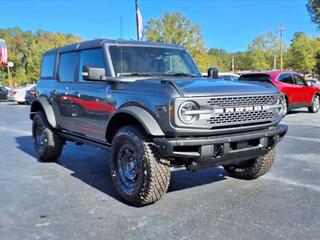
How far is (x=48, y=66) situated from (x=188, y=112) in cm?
421

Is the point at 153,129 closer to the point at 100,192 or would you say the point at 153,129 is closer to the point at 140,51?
the point at 100,192

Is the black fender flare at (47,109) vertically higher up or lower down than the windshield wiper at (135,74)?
lower down

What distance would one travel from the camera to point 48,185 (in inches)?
227

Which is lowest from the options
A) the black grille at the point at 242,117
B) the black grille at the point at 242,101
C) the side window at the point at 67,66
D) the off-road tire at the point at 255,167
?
the off-road tire at the point at 255,167

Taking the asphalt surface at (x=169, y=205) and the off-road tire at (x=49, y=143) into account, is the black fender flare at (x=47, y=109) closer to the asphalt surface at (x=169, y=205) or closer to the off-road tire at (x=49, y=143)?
the off-road tire at (x=49, y=143)

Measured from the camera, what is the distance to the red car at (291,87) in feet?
47.3

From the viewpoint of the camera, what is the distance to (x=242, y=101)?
4.60m

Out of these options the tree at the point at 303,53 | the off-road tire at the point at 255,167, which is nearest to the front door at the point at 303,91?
the off-road tire at the point at 255,167

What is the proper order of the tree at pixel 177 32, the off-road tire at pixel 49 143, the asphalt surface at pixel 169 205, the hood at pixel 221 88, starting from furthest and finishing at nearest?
the tree at pixel 177 32
the off-road tire at pixel 49 143
the hood at pixel 221 88
the asphalt surface at pixel 169 205

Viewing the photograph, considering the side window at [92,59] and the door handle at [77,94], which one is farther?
the door handle at [77,94]

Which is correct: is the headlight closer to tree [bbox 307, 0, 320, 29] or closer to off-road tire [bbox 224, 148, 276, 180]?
off-road tire [bbox 224, 148, 276, 180]

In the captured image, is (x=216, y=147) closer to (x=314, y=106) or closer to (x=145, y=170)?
(x=145, y=170)

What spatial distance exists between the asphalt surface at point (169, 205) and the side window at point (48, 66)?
168 centimetres

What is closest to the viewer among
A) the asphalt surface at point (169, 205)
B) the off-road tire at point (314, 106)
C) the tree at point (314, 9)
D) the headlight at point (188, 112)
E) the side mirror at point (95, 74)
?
the asphalt surface at point (169, 205)
